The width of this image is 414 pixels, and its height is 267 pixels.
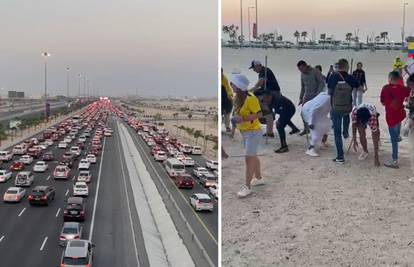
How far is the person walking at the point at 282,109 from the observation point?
5.26 feet

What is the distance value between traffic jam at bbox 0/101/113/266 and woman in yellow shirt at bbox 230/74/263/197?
825mm

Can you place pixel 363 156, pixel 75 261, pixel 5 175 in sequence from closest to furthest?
pixel 363 156 → pixel 75 261 → pixel 5 175

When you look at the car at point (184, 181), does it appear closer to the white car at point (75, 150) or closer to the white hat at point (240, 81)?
the white car at point (75, 150)

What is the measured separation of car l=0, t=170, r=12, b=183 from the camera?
209 cm

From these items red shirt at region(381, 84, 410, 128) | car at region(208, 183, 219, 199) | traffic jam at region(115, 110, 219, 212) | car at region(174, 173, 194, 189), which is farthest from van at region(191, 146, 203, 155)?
red shirt at region(381, 84, 410, 128)

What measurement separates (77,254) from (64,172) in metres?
0.46

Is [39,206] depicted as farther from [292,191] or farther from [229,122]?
[292,191]

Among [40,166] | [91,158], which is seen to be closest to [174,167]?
[91,158]

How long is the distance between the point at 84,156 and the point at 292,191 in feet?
3.88

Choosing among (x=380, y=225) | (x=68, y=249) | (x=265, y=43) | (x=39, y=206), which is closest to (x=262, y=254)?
(x=380, y=225)

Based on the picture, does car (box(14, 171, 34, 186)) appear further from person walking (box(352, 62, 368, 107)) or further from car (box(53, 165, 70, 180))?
person walking (box(352, 62, 368, 107))

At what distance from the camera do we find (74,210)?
2051mm

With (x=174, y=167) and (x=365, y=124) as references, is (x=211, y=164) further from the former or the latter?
(x=365, y=124)

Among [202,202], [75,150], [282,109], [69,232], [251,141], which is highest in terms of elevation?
[282,109]
